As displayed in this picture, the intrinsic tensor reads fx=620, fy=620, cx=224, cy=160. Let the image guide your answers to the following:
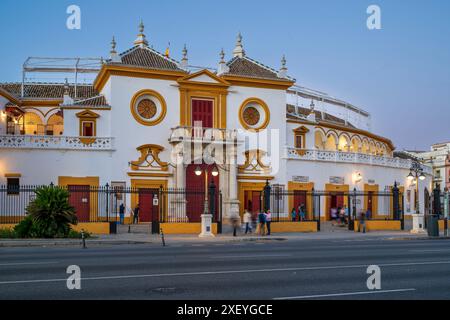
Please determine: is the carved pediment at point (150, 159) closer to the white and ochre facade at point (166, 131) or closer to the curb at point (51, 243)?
the white and ochre facade at point (166, 131)

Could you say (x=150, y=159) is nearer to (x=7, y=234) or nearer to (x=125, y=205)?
(x=125, y=205)

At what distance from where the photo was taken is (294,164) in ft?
156

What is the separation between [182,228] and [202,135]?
1098cm

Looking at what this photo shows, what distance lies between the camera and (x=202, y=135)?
4300 cm

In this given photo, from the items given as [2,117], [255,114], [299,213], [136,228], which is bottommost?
[136,228]

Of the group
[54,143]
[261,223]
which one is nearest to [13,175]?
[54,143]

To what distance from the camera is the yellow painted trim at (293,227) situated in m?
36.3

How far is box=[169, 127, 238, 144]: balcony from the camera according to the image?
42594 millimetres

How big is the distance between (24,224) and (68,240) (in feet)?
8.75

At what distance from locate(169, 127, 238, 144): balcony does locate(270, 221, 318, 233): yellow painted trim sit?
911cm

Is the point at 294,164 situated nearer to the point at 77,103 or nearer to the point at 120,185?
the point at 120,185

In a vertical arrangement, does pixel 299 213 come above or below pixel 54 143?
below

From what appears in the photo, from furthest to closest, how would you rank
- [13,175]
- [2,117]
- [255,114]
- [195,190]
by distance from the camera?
[255,114] → [2,117] → [195,190] → [13,175]

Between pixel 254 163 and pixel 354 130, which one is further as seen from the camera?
pixel 354 130
